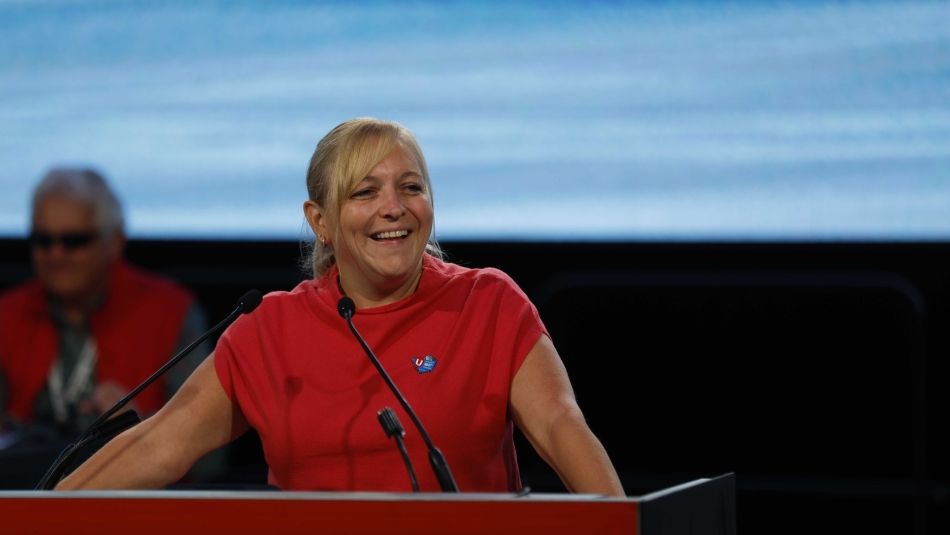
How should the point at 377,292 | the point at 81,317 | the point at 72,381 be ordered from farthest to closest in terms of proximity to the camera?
the point at 81,317 < the point at 72,381 < the point at 377,292

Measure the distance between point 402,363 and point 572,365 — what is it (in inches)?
84.2

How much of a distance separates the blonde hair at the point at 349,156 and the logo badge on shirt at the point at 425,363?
21 cm

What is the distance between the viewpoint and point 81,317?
4.04 metres

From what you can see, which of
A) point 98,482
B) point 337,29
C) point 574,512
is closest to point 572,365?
point 337,29

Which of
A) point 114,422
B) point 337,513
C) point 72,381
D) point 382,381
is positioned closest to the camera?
point 337,513

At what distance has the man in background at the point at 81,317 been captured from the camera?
3922mm

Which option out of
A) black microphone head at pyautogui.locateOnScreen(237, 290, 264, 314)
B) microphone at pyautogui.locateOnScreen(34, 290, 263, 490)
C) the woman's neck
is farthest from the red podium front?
the woman's neck

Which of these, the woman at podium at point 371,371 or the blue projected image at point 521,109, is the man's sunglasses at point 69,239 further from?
the woman at podium at point 371,371

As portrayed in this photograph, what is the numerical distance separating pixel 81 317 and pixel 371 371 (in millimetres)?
2175

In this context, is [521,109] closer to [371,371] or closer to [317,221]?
[317,221]

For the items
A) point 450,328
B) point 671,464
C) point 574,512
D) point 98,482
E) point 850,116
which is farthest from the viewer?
point 671,464

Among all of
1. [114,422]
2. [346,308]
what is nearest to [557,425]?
[346,308]

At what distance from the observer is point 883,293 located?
3957mm

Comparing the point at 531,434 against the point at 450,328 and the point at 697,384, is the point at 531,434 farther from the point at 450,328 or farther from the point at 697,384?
the point at 697,384
